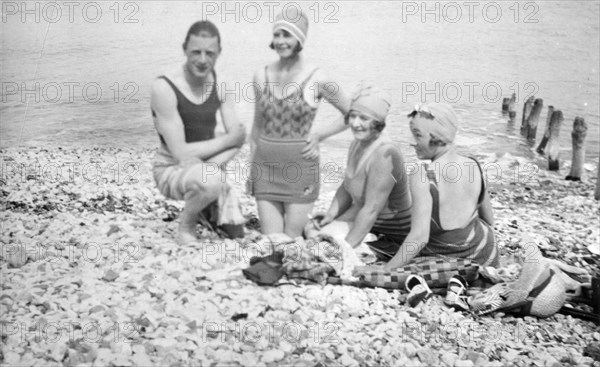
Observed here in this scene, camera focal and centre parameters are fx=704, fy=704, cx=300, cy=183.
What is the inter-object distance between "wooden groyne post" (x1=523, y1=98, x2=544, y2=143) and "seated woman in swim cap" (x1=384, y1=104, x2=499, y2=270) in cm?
65

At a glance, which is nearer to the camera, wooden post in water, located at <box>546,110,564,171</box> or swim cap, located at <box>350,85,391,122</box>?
swim cap, located at <box>350,85,391,122</box>

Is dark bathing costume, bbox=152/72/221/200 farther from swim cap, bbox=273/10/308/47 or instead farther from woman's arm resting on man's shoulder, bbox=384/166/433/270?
woman's arm resting on man's shoulder, bbox=384/166/433/270

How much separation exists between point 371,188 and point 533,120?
1.25 meters

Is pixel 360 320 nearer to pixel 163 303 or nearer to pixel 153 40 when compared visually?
pixel 163 303

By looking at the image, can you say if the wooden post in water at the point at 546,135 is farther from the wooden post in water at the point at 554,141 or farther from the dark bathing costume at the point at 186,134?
the dark bathing costume at the point at 186,134

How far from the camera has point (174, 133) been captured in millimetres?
3883

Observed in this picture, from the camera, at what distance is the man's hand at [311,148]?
3959 mm

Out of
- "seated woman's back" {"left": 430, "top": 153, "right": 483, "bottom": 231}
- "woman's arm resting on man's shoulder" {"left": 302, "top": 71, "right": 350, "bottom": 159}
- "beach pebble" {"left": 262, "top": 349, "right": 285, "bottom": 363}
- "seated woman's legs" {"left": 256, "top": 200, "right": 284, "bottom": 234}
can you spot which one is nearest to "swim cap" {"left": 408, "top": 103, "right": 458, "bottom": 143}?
"seated woman's back" {"left": 430, "top": 153, "right": 483, "bottom": 231}

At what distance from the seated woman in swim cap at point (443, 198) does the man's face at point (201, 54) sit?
1.16 metres

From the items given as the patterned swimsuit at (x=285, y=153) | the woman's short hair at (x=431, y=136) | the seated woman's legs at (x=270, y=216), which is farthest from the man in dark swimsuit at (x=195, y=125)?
the woman's short hair at (x=431, y=136)

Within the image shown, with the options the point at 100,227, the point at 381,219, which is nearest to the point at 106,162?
the point at 100,227

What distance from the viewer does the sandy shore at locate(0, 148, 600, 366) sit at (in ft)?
11.3

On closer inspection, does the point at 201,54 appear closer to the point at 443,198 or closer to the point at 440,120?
the point at 440,120

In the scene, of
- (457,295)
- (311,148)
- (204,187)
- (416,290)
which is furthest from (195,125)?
(457,295)
